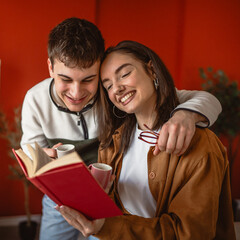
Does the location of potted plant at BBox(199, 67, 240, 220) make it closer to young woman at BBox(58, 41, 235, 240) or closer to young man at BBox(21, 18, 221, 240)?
young man at BBox(21, 18, 221, 240)

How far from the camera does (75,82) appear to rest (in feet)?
4.17

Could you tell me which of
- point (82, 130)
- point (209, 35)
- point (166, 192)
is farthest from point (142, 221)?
point (209, 35)

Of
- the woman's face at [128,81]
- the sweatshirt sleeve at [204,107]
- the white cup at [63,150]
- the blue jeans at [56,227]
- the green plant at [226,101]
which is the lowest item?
the blue jeans at [56,227]

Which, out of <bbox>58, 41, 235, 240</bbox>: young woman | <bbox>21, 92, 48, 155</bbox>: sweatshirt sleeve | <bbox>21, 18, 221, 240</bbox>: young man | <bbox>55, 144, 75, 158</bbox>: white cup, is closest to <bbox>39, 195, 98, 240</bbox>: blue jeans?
<bbox>21, 18, 221, 240</bbox>: young man

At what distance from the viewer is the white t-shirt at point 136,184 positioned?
1182 mm

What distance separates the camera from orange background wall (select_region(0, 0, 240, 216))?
8.13ft

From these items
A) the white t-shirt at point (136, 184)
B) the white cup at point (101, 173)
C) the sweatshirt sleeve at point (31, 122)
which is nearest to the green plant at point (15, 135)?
the sweatshirt sleeve at point (31, 122)

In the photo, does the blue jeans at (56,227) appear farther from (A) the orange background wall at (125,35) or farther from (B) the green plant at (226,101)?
(B) the green plant at (226,101)

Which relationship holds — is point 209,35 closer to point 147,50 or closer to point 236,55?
point 236,55

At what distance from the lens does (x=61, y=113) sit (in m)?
1.62

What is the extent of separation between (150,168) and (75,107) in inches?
22.7

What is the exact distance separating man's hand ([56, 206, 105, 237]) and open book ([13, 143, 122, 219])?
0.05ft

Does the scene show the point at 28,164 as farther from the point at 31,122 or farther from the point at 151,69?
the point at 31,122

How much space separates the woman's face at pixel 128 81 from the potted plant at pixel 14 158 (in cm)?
157
